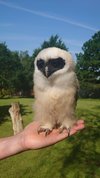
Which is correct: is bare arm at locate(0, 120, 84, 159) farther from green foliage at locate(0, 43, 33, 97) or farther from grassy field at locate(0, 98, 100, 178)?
green foliage at locate(0, 43, 33, 97)

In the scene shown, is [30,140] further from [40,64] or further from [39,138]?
[40,64]

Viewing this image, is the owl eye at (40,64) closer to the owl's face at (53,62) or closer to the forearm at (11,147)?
the owl's face at (53,62)

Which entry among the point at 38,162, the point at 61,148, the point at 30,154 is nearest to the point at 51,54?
the point at 38,162

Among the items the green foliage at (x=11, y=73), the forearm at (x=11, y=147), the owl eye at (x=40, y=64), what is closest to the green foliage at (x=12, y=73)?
the green foliage at (x=11, y=73)

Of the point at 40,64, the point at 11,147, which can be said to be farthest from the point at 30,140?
the point at 40,64

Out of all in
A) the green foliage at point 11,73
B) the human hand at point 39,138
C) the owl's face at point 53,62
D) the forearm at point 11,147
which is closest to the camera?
the owl's face at point 53,62

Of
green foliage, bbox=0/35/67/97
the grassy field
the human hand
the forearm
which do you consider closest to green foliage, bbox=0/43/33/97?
Answer: green foliage, bbox=0/35/67/97

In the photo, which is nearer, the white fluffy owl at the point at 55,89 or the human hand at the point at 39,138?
the white fluffy owl at the point at 55,89

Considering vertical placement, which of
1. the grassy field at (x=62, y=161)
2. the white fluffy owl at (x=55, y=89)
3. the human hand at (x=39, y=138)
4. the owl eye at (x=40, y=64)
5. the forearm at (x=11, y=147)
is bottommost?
the grassy field at (x=62, y=161)
